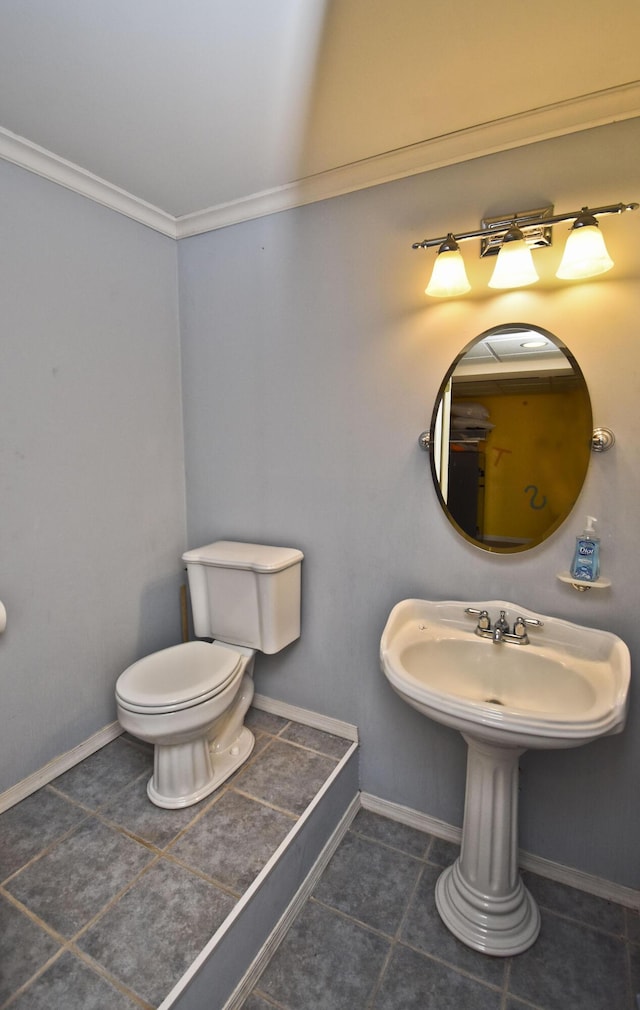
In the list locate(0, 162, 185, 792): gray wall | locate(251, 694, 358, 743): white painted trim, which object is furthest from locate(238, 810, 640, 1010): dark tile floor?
locate(0, 162, 185, 792): gray wall

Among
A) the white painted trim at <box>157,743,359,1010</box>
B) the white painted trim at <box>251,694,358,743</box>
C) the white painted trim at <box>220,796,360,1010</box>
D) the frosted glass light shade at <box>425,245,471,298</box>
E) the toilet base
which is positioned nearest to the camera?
the white painted trim at <box>157,743,359,1010</box>

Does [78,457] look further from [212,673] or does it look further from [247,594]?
[212,673]

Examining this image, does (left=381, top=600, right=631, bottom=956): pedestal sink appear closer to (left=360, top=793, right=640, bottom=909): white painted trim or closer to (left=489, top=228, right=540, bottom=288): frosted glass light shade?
(left=360, top=793, right=640, bottom=909): white painted trim

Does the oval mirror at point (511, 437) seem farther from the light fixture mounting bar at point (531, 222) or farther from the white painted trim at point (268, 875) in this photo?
the white painted trim at point (268, 875)

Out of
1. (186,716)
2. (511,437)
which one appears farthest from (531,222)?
(186,716)

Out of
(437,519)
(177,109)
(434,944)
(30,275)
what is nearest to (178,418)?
(30,275)

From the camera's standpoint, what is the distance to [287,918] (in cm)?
141

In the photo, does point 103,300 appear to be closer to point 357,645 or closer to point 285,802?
point 357,645

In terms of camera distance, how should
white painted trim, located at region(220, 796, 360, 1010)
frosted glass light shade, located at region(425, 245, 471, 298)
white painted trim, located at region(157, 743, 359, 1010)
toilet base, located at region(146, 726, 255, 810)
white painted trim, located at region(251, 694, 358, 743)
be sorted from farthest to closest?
white painted trim, located at region(251, 694, 358, 743), toilet base, located at region(146, 726, 255, 810), frosted glass light shade, located at region(425, 245, 471, 298), white painted trim, located at region(220, 796, 360, 1010), white painted trim, located at region(157, 743, 359, 1010)

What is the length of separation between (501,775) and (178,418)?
72.1 inches

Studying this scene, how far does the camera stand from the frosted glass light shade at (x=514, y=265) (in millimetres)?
1332

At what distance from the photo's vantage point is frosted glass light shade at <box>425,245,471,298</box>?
1.44 metres

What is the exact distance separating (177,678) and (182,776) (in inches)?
12.2

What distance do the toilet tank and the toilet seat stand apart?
0.31 feet
